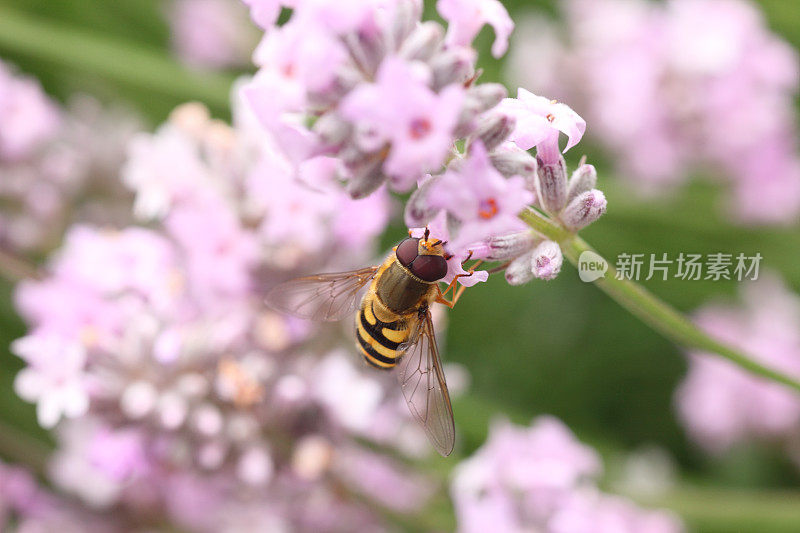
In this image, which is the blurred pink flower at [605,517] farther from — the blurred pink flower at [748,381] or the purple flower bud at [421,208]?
the purple flower bud at [421,208]

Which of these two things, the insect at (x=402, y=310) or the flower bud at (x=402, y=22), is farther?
the insect at (x=402, y=310)

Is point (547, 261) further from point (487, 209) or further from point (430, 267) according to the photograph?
point (430, 267)

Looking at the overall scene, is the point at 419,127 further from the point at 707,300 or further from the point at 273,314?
the point at 707,300

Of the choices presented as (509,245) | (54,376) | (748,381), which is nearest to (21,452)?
(54,376)

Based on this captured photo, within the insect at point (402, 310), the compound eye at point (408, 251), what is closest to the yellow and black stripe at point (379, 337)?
the insect at point (402, 310)

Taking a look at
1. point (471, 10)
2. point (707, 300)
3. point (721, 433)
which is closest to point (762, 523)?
point (721, 433)
